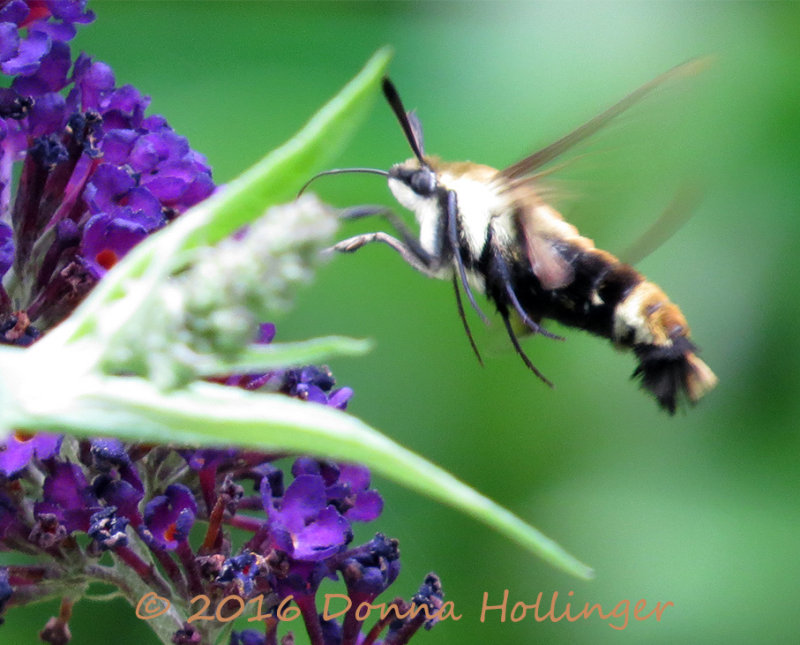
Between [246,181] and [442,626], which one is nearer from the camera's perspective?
[246,181]

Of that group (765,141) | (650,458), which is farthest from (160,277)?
(765,141)

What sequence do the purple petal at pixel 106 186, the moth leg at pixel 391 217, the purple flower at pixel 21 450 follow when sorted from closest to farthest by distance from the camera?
the purple flower at pixel 21 450 < the purple petal at pixel 106 186 < the moth leg at pixel 391 217

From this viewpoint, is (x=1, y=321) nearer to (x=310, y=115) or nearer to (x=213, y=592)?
(x=213, y=592)

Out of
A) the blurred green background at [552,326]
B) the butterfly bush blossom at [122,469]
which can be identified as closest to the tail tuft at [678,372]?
the butterfly bush blossom at [122,469]

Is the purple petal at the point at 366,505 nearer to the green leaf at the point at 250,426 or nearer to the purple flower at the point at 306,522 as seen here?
the purple flower at the point at 306,522

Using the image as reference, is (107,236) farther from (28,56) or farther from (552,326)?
(552,326)

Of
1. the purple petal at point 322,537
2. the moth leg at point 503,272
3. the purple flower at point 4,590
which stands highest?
the moth leg at point 503,272
